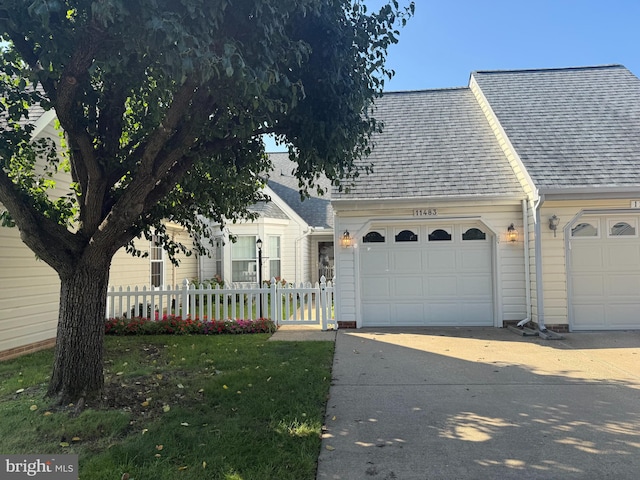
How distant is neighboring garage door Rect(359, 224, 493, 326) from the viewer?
29.4 ft

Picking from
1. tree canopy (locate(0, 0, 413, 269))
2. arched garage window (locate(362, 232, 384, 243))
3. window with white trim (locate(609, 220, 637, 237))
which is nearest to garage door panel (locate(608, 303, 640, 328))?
window with white trim (locate(609, 220, 637, 237))

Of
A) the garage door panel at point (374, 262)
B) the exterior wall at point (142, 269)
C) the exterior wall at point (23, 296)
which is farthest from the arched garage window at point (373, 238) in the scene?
the exterior wall at point (23, 296)

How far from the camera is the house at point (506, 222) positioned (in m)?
8.20

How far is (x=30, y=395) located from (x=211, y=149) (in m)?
3.61

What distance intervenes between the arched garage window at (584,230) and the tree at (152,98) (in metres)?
5.92

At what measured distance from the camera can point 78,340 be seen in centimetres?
438

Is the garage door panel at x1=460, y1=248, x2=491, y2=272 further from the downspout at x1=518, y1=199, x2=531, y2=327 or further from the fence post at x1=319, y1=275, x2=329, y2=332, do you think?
the fence post at x1=319, y1=275, x2=329, y2=332


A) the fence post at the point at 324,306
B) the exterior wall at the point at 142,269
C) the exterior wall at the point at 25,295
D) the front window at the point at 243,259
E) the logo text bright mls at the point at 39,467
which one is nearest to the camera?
the logo text bright mls at the point at 39,467

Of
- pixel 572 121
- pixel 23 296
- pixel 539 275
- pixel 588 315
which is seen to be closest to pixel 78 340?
pixel 23 296

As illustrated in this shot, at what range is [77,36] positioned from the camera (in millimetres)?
3711

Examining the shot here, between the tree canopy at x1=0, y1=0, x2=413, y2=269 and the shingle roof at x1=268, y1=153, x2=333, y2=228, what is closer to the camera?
the tree canopy at x1=0, y1=0, x2=413, y2=269

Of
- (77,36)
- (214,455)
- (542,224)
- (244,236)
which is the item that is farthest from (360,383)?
(244,236)

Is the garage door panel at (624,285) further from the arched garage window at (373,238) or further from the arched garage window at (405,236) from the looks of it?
the arched garage window at (373,238)

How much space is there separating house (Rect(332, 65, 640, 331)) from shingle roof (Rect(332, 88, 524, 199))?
45 mm
